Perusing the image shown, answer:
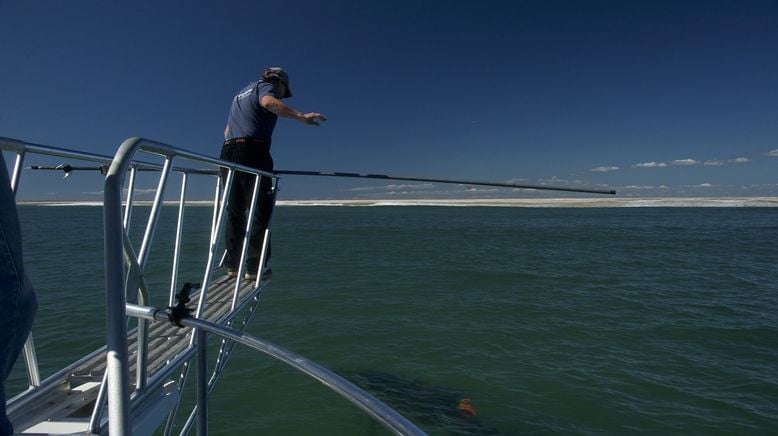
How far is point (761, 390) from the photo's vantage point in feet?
18.3

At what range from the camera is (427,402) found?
5129 mm

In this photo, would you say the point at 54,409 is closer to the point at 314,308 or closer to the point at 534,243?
the point at 314,308

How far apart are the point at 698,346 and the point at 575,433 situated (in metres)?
4.31

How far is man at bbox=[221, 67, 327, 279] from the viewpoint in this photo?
3855 mm

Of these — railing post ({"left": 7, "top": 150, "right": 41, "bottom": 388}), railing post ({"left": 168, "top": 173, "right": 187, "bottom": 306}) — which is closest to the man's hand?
railing post ({"left": 168, "top": 173, "right": 187, "bottom": 306})

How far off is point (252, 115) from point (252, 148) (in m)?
0.32

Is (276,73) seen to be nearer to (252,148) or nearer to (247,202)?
(252,148)

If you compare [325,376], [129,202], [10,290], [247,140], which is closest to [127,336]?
[10,290]

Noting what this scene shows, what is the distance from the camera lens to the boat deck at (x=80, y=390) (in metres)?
1.66

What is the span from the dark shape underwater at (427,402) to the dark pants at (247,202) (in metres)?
2.65

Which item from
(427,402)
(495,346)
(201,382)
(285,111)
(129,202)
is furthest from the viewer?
(495,346)

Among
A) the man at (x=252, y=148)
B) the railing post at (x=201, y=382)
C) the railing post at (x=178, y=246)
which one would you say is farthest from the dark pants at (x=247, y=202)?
the railing post at (x=201, y=382)

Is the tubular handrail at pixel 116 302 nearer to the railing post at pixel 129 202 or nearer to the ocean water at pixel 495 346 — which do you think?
the railing post at pixel 129 202

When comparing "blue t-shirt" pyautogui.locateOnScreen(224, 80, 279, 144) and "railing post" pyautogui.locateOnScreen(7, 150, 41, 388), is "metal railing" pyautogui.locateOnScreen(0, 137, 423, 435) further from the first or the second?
"blue t-shirt" pyautogui.locateOnScreen(224, 80, 279, 144)
